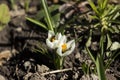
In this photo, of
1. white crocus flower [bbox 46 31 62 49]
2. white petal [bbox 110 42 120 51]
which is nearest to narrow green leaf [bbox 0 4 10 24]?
white crocus flower [bbox 46 31 62 49]

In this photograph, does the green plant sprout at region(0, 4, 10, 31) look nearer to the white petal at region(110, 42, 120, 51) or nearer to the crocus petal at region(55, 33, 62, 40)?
the crocus petal at region(55, 33, 62, 40)

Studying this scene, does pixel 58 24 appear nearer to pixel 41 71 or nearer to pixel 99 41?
pixel 99 41

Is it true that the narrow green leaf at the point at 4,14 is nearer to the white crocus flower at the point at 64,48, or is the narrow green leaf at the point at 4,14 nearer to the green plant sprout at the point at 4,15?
the green plant sprout at the point at 4,15

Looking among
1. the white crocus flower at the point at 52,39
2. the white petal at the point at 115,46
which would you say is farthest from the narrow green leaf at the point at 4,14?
the white petal at the point at 115,46

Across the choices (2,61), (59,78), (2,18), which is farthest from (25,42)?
(59,78)

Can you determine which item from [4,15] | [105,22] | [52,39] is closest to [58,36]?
[52,39]

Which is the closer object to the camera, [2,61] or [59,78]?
[59,78]
